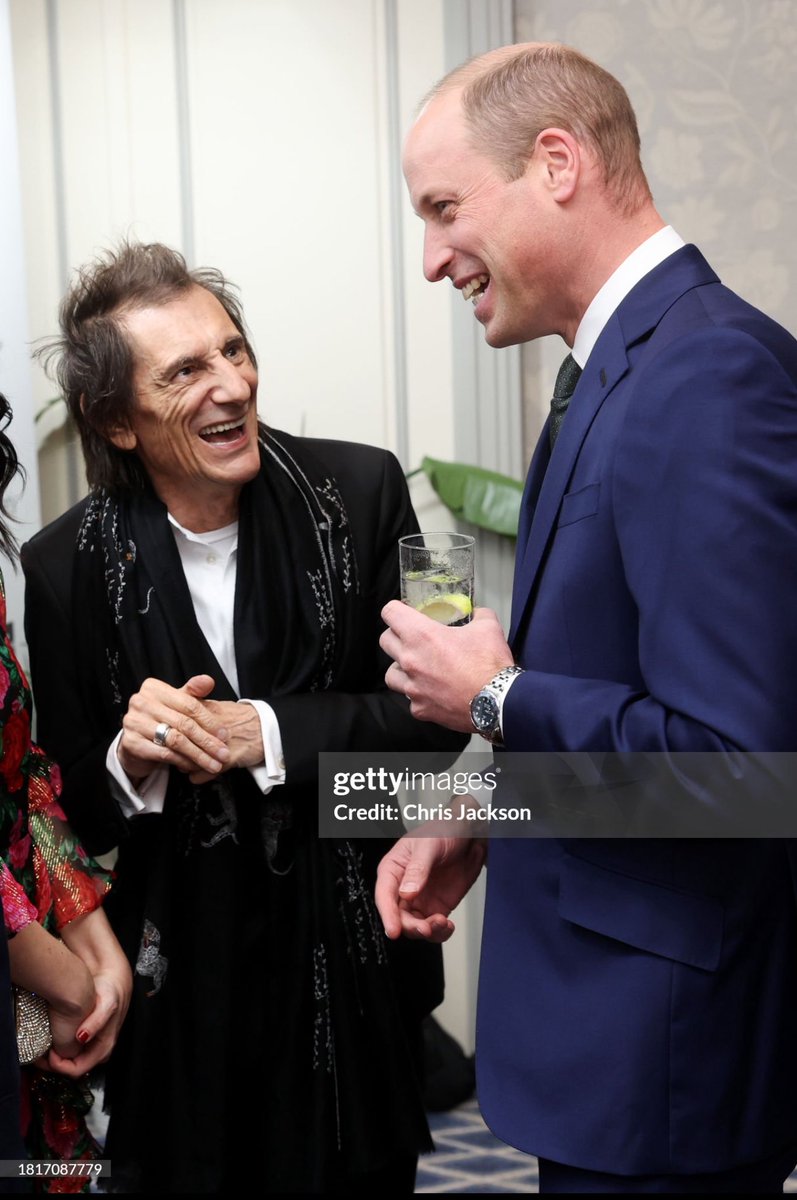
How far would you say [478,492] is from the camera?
324cm

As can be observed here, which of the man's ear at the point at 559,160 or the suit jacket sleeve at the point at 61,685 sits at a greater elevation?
the man's ear at the point at 559,160

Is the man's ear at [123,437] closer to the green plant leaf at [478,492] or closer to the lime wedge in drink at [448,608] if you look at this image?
the lime wedge in drink at [448,608]

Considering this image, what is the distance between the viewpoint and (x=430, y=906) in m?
1.69

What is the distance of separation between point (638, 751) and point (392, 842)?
40.8 inches

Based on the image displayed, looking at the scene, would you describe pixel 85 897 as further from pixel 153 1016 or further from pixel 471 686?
pixel 471 686

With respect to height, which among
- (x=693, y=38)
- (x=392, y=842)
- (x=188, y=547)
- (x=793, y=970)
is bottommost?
(x=392, y=842)

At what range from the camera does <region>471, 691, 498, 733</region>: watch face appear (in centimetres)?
132

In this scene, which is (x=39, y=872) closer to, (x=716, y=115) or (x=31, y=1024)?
(x=31, y=1024)

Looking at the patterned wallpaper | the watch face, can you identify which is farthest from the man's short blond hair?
the patterned wallpaper

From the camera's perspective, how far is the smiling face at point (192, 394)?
205 centimetres

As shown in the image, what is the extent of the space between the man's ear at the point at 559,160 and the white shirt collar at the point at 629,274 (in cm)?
9

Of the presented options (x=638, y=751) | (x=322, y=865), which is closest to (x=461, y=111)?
(x=638, y=751)

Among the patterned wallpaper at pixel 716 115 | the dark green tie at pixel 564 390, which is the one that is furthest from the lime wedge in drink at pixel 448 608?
the patterned wallpaper at pixel 716 115

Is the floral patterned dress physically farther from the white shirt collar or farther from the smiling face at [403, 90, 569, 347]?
the white shirt collar
